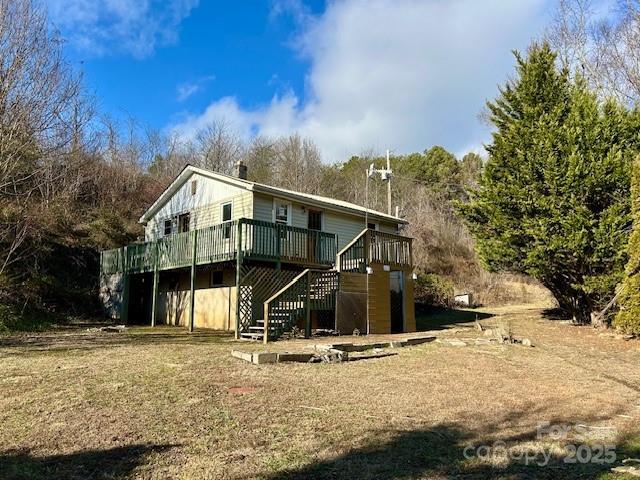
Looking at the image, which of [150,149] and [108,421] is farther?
[150,149]

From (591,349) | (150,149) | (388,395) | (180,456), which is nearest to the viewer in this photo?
(180,456)

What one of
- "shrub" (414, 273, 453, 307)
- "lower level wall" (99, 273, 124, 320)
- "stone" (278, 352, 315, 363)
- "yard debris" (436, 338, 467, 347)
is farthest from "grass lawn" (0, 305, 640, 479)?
"shrub" (414, 273, 453, 307)

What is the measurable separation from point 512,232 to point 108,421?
1349 centimetres

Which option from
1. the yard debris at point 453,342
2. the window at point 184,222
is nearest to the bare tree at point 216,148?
the window at point 184,222

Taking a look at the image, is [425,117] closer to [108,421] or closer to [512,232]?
[512,232]

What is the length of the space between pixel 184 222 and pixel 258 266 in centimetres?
661

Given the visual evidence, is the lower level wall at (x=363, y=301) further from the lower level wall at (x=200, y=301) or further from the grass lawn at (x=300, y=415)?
the grass lawn at (x=300, y=415)

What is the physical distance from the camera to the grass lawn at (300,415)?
3.73m

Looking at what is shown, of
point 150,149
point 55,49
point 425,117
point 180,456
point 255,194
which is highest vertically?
point 425,117

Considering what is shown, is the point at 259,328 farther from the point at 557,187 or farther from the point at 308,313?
the point at 557,187

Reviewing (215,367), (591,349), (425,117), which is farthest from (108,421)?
(425,117)

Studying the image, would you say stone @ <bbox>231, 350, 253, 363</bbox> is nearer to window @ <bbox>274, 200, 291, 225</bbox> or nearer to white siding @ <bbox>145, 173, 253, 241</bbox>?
white siding @ <bbox>145, 173, 253, 241</bbox>

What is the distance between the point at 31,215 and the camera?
2103cm

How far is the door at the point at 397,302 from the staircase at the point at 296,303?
300cm
